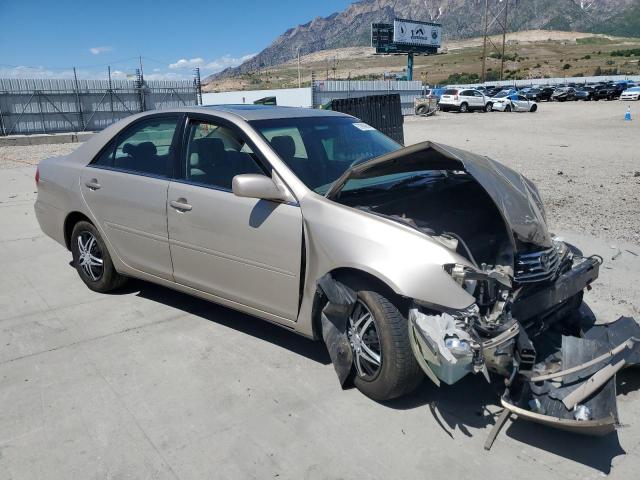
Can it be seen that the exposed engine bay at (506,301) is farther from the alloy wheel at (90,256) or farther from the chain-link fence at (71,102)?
the chain-link fence at (71,102)

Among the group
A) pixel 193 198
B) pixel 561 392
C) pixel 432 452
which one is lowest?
pixel 432 452

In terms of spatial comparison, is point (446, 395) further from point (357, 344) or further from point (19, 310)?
point (19, 310)

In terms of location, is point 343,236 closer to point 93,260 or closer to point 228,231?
point 228,231

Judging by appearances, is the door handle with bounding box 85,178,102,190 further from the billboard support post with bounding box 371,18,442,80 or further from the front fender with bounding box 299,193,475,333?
the billboard support post with bounding box 371,18,442,80

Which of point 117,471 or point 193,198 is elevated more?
point 193,198

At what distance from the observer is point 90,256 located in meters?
5.05

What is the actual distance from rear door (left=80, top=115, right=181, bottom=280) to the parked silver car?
0.01 m

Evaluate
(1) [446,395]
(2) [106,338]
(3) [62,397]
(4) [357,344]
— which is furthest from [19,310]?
(1) [446,395]

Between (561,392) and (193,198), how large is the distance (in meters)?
2.69

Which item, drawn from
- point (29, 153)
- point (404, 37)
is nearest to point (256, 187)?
point (29, 153)

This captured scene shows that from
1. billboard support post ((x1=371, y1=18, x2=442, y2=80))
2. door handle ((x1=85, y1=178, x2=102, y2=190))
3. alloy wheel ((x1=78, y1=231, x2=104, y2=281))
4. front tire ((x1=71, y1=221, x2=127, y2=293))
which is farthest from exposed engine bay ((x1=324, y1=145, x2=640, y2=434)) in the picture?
billboard support post ((x1=371, y1=18, x2=442, y2=80))

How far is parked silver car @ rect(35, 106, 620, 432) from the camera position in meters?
2.95

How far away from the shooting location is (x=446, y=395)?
3.43 meters

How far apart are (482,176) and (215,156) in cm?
194
